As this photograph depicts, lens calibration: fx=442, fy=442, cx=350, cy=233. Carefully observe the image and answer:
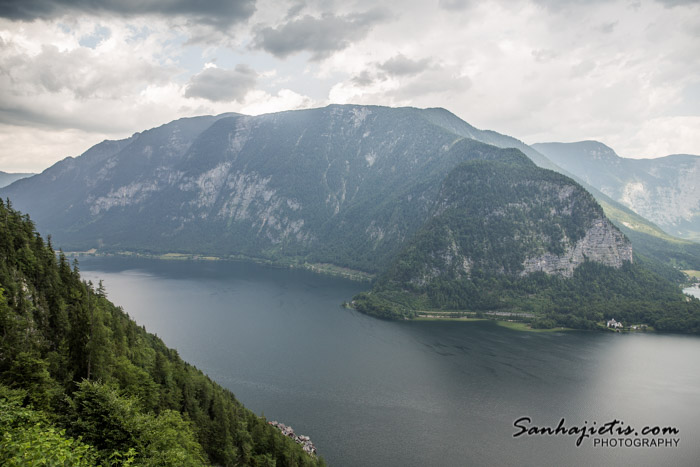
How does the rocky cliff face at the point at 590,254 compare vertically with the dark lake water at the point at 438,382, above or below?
above

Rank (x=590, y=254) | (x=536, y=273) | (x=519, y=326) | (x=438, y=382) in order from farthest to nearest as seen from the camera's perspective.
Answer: (x=590, y=254) → (x=536, y=273) → (x=519, y=326) → (x=438, y=382)

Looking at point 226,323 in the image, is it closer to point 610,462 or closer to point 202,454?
point 202,454

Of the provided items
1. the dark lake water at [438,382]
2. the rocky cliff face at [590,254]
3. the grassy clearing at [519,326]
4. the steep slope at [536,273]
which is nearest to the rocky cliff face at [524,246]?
the rocky cliff face at [590,254]

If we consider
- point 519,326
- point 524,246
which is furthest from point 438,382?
point 524,246

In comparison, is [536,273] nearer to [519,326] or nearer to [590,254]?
[590,254]

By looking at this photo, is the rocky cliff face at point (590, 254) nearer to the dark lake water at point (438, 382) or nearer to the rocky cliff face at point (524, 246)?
the rocky cliff face at point (524, 246)

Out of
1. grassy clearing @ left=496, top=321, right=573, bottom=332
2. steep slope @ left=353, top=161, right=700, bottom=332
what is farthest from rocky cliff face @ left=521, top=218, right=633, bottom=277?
grassy clearing @ left=496, top=321, right=573, bottom=332
